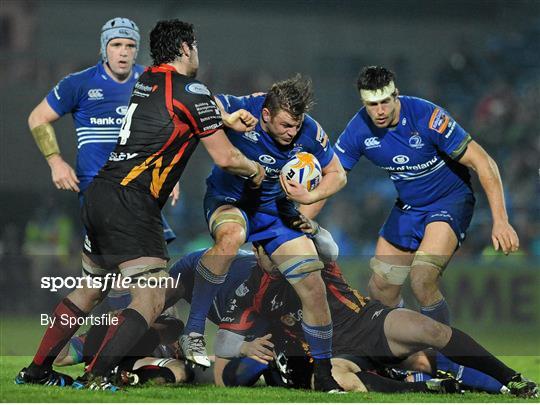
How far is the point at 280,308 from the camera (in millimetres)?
6191

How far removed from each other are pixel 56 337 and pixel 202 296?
0.90m

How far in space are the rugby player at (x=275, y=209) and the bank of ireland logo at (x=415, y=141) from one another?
32.5 inches

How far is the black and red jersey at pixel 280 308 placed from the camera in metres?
6.09

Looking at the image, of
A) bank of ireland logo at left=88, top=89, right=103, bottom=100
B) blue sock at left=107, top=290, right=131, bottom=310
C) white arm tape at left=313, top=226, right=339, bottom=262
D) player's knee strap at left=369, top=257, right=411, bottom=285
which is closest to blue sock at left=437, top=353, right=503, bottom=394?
white arm tape at left=313, top=226, right=339, bottom=262

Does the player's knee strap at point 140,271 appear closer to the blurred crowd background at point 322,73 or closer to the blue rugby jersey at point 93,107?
the blue rugby jersey at point 93,107

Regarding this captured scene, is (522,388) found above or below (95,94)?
below

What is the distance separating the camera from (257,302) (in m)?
6.16

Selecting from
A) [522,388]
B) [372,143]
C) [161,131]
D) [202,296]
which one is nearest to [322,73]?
[372,143]

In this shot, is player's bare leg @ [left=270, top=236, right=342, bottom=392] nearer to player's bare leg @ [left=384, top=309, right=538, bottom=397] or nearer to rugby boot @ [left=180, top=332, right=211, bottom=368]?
player's bare leg @ [left=384, top=309, right=538, bottom=397]

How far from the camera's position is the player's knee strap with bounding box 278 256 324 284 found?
591 centimetres

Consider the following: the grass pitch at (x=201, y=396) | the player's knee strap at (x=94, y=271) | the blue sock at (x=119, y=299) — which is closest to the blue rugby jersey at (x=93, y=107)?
the blue sock at (x=119, y=299)

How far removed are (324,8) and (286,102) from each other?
9365mm

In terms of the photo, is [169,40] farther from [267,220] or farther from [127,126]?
[267,220]

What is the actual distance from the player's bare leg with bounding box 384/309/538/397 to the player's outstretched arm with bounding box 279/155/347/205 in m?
0.88
